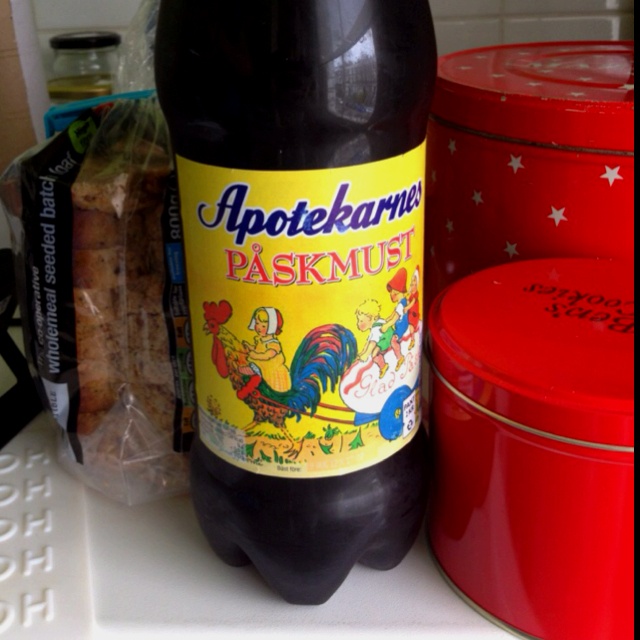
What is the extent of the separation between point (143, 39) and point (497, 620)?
509 mm

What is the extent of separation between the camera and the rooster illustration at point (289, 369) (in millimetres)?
467

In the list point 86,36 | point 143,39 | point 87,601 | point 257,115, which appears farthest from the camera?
point 86,36

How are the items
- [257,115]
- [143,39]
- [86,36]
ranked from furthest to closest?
1. [86,36]
2. [143,39]
3. [257,115]

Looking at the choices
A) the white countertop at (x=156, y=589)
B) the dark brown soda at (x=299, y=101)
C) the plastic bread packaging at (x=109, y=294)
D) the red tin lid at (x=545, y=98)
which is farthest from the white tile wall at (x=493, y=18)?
the white countertop at (x=156, y=589)

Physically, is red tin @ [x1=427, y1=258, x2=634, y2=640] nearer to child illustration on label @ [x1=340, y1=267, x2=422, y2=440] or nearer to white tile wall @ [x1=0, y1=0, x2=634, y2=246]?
child illustration on label @ [x1=340, y1=267, x2=422, y2=440]

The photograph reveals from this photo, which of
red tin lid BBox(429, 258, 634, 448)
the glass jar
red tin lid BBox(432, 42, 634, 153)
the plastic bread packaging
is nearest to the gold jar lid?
the glass jar

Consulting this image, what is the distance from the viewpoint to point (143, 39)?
66 centimetres

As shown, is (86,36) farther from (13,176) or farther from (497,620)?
(497,620)

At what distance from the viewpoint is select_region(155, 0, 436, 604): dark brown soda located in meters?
Answer: 0.41

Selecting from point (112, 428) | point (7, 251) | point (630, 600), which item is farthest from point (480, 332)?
point (7, 251)

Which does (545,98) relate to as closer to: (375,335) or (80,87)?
(375,335)

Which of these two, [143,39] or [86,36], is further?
[86,36]

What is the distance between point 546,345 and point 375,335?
10 cm

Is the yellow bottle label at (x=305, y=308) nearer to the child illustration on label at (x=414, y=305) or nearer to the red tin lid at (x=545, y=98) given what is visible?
the child illustration on label at (x=414, y=305)
